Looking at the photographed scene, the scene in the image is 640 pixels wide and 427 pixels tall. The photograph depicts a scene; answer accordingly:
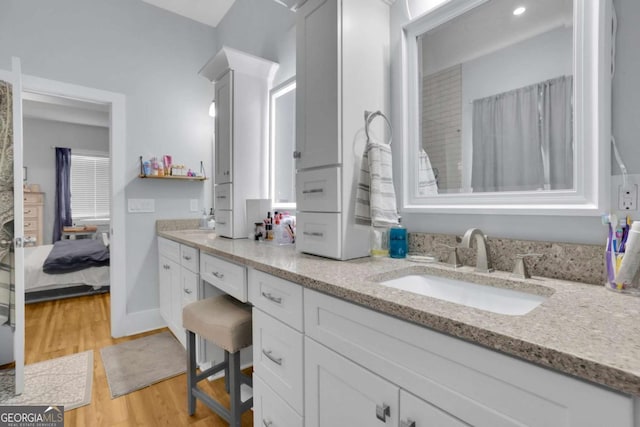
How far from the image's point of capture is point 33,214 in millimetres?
5586

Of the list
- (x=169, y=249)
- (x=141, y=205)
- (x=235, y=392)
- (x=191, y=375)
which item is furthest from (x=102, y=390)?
(x=141, y=205)

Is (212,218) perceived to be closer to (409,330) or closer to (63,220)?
(409,330)

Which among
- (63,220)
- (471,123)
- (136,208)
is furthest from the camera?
(63,220)

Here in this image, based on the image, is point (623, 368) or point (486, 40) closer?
point (623, 368)

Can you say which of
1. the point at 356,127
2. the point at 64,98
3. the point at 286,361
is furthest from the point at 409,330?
the point at 64,98

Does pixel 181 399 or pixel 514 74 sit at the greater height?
pixel 514 74

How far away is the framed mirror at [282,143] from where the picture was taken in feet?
7.24

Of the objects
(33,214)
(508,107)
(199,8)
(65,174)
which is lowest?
(33,214)

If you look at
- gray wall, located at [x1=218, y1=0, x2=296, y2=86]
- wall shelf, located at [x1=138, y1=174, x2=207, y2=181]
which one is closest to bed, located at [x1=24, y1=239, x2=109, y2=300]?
wall shelf, located at [x1=138, y1=174, x2=207, y2=181]

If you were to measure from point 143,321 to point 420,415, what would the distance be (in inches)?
110

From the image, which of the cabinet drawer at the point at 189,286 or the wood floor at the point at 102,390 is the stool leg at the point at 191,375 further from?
the cabinet drawer at the point at 189,286

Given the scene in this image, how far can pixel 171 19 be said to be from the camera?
2908mm

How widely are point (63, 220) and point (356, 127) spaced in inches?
267

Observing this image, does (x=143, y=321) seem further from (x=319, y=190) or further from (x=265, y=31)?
(x=265, y=31)
